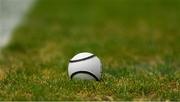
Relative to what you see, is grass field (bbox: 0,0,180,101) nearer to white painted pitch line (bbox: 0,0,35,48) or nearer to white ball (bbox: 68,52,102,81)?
white ball (bbox: 68,52,102,81)

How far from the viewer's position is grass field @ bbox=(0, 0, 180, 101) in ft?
40.3

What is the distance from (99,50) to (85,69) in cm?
625

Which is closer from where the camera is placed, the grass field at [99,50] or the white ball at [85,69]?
the grass field at [99,50]

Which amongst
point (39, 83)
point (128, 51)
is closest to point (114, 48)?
point (128, 51)

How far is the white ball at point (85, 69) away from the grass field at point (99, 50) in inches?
8.2

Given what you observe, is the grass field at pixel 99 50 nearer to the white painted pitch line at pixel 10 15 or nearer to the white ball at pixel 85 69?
the white ball at pixel 85 69

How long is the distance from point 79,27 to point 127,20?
8.97ft

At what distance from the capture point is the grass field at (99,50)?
40.3ft

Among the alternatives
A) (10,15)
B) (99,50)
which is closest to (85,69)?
(99,50)

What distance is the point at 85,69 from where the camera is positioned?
1299cm

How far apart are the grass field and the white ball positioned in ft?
0.69

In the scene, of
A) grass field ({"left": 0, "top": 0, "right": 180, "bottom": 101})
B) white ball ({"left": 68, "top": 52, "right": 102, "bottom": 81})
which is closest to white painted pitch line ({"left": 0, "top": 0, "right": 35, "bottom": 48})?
grass field ({"left": 0, "top": 0, "right": 180, "bottom": 101})

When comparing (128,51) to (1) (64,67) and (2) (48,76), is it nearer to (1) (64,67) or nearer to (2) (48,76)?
(1) (64,67)

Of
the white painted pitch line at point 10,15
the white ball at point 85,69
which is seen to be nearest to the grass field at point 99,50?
the white ball at point 85,69
